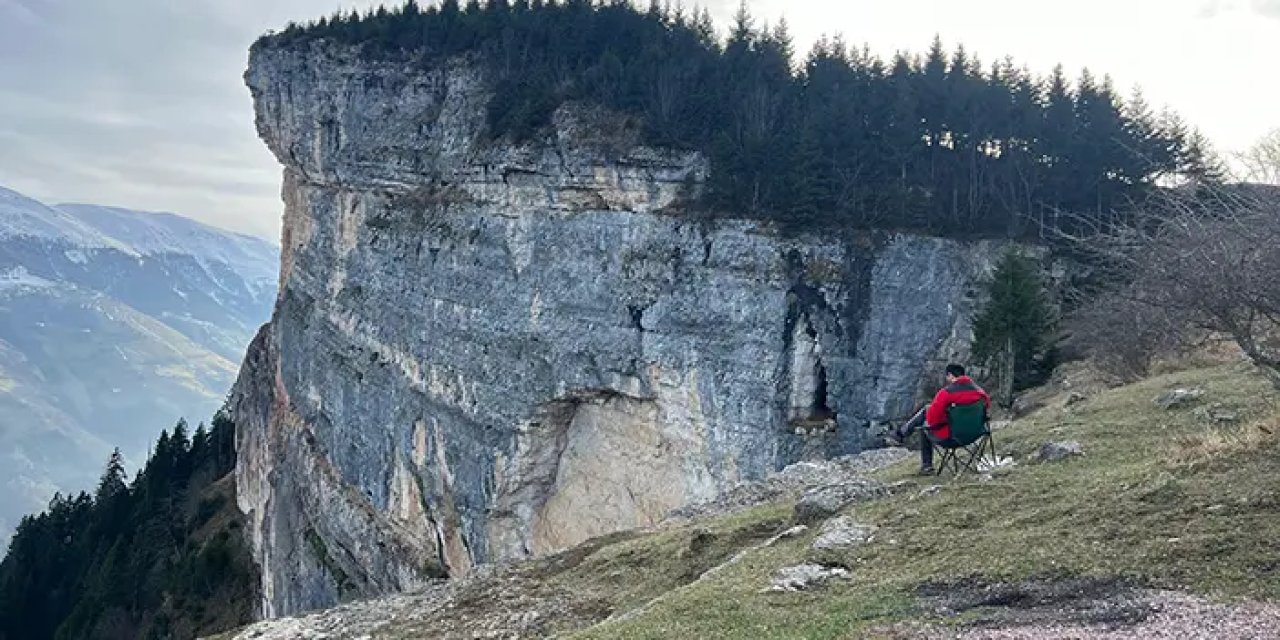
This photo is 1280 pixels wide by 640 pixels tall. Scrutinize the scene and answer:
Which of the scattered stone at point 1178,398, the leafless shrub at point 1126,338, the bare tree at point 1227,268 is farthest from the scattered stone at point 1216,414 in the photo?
the leafless shrub at point 1126,338

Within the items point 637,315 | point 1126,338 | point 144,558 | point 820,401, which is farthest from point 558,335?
point 144,558

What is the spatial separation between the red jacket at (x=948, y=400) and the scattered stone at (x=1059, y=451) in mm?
1235

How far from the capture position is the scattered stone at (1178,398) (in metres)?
16.5

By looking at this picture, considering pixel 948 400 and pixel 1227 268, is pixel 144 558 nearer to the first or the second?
pixel 948 400

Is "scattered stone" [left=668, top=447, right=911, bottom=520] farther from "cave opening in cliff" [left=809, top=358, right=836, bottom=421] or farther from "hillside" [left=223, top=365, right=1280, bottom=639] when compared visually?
"cave opening in cliff" [left=809, top=358, right=836, bottom=421]

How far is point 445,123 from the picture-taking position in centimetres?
4566

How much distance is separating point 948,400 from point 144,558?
72.5m

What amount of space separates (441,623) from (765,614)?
19.0ft

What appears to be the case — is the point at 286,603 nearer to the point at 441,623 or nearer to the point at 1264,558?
the point at 441,623

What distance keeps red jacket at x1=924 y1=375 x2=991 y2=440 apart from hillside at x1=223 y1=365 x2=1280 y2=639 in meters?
0.82

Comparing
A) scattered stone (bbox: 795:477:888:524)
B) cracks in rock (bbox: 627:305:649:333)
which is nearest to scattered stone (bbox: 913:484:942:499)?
scattered stone (bbox: 795:477:888:524)

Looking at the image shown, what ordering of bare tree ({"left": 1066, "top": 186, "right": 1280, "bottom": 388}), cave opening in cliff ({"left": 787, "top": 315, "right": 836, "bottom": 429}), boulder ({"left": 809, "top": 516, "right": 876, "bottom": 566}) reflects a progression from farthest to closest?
1. cave opening in cliff ({"left": 787, "top": 315, "right": 836, "bottom": 429})
2. bare tree ({"left": 1066, "top": 186, "right": 1280, "bottom": 388})
3. boulder ({"left": 809, "top": 516, "right": 876, "bottom": 566})

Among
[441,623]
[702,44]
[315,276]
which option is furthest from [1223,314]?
[315,276]

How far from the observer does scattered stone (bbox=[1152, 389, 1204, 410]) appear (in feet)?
54.3
